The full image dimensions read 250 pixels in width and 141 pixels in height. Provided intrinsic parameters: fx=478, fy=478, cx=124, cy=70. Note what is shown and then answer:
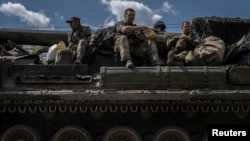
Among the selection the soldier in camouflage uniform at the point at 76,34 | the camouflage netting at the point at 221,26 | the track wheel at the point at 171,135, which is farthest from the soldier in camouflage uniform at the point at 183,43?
the soldier in camouflage uniform at the point at 76,34

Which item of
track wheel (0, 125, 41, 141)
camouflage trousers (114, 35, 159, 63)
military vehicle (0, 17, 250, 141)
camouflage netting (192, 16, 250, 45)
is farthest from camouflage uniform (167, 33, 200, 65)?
track wheel (0, 125, 41, 141)

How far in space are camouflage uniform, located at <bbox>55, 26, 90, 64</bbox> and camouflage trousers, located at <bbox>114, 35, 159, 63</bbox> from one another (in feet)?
3.12

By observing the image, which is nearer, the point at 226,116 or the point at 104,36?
the point at 226,116

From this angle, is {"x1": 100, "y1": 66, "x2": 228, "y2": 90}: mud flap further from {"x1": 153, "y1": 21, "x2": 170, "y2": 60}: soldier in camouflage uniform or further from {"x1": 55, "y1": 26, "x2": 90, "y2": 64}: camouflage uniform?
{"x1": 153, "y1": 21, "x2": 170, "y2": 60}: soldier in camouflage uniform

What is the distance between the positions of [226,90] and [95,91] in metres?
3.32

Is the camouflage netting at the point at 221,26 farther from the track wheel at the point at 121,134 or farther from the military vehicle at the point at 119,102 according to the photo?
the track wheel at the point at 121,134

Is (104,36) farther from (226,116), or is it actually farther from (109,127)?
(226,116)

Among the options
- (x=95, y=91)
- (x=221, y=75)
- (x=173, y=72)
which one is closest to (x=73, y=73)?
(x=95, y=91)

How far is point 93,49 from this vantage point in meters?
13.8

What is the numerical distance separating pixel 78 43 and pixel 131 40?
1.55m

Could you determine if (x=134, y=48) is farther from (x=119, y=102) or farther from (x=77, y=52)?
(x=119, y=102)

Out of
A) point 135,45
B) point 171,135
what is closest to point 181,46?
point 135,45

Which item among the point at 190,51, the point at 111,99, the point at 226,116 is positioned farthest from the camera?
the point at 190,51

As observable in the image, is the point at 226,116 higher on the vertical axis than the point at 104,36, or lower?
lower
